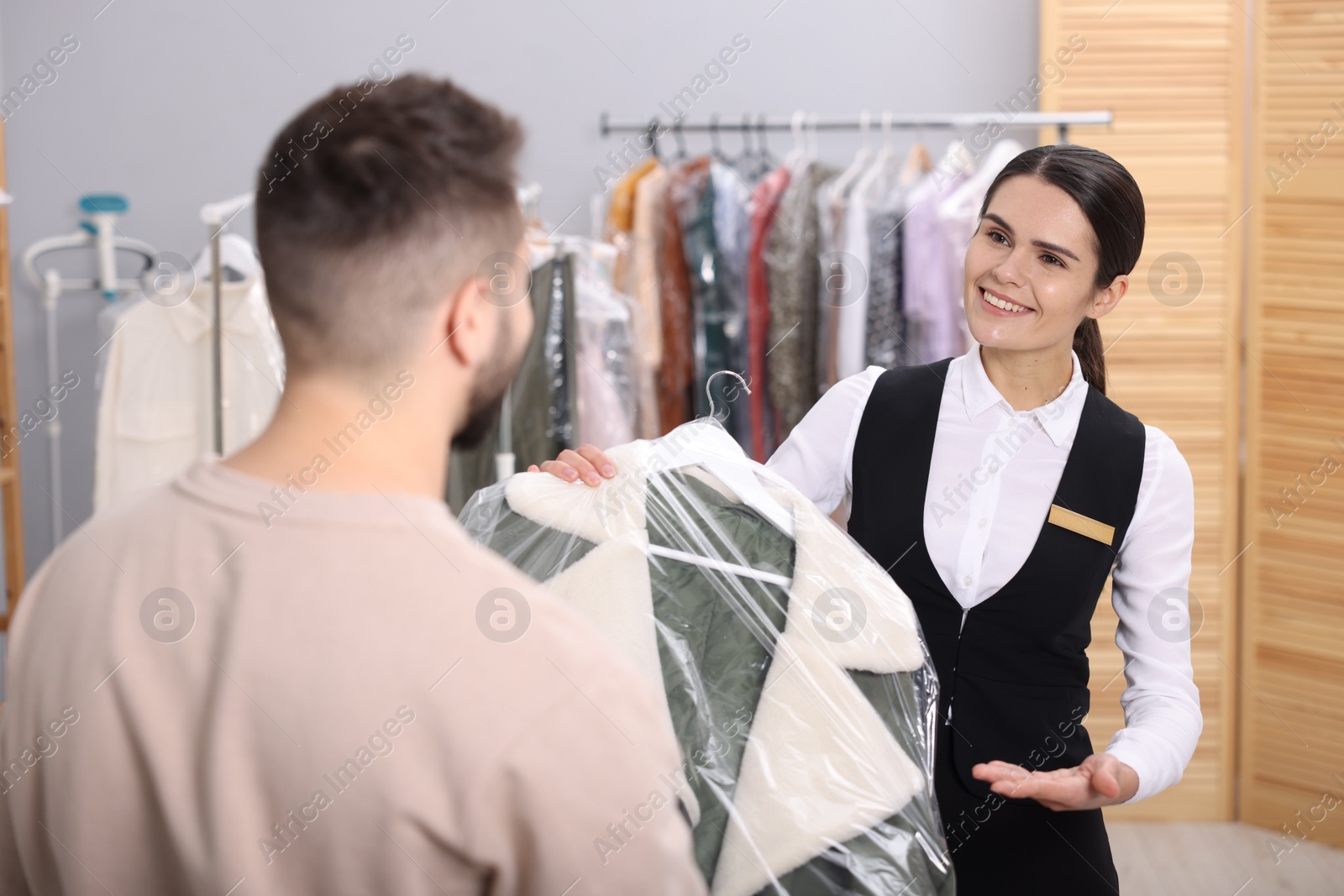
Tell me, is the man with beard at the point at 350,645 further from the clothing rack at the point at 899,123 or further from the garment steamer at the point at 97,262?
the garment steamer at the point at 97,262

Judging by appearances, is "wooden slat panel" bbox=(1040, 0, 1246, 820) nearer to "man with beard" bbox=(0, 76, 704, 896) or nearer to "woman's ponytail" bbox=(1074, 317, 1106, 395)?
"woman's ponytail" bbox=(1074, 317, 1106, 395)

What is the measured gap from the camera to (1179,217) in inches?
114

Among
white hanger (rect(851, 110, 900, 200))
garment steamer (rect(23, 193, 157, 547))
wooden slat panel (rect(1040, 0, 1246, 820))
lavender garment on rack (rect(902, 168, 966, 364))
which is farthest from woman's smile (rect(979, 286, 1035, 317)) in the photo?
garment steamer (rect(23, 193, 157, 547))

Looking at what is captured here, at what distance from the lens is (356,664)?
65 centimetres

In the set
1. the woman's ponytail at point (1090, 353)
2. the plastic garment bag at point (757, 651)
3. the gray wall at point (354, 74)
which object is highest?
the gray wall at point (354, 74)

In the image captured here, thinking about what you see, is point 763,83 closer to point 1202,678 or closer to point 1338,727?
point 1202,678

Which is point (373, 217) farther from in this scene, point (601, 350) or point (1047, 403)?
point (601, 350)

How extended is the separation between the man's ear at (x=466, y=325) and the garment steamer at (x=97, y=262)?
2.70m

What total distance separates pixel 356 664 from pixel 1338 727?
2999 mm

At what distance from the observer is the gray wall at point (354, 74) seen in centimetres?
339

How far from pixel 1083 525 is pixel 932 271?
1.50 m

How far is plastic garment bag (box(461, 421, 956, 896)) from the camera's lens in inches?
38.1

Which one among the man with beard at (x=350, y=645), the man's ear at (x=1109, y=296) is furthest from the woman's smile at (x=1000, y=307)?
the man with beard at (x=350, y=645)

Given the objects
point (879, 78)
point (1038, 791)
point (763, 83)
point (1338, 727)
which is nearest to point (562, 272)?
point (763, 83)
